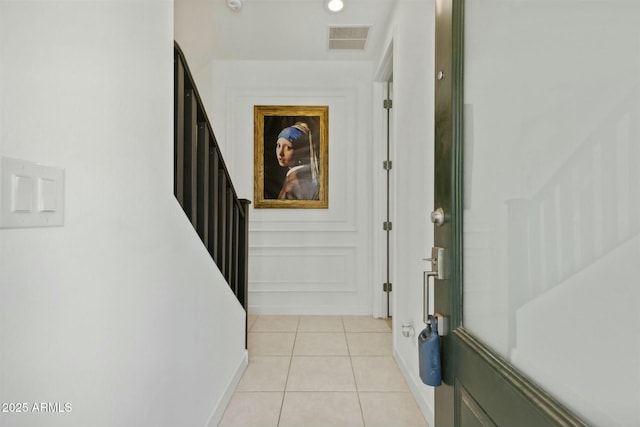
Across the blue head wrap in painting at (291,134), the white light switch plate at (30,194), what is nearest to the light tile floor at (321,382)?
the white light switch plate at (30,194)

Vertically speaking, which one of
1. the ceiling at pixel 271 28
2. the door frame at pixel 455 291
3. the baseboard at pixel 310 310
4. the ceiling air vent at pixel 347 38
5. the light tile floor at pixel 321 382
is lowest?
the light tile floor at pixel 321 382

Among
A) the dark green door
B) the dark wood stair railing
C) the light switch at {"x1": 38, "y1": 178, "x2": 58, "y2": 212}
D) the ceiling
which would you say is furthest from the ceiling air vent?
the light switch at {"x1": 38, "y1": 178, "x2": 58, "y2": 212}

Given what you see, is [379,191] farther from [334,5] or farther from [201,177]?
[201,177]

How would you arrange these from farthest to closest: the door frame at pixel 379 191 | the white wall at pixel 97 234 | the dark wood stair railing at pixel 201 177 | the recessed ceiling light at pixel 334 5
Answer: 1. the door frame at pixel 379 191
2. the recessed ceiling light at pixel 334 5
3. the dark wood stair railing at pixel 201 177
4. the white wall at pixel 97 234

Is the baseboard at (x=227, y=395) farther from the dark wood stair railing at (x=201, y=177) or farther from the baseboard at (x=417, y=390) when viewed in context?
the baseboard at (x=417, y=390)

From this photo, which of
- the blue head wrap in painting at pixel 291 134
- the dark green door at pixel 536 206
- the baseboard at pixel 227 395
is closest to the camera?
the dark green door at pixel 536 206

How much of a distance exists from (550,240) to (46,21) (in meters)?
1.05

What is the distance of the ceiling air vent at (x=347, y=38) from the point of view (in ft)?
9.61

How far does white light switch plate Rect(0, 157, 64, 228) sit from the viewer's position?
0.57 meters

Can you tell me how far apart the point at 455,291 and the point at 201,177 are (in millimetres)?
1279

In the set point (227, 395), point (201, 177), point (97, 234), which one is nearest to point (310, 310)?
point (227, 395)

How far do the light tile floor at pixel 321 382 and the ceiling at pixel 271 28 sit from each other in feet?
8.58

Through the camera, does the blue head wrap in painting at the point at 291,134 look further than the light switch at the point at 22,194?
Yes

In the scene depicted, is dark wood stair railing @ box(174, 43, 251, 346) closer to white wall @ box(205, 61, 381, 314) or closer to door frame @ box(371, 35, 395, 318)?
white wall @ box(205, 61, 381, 314)
